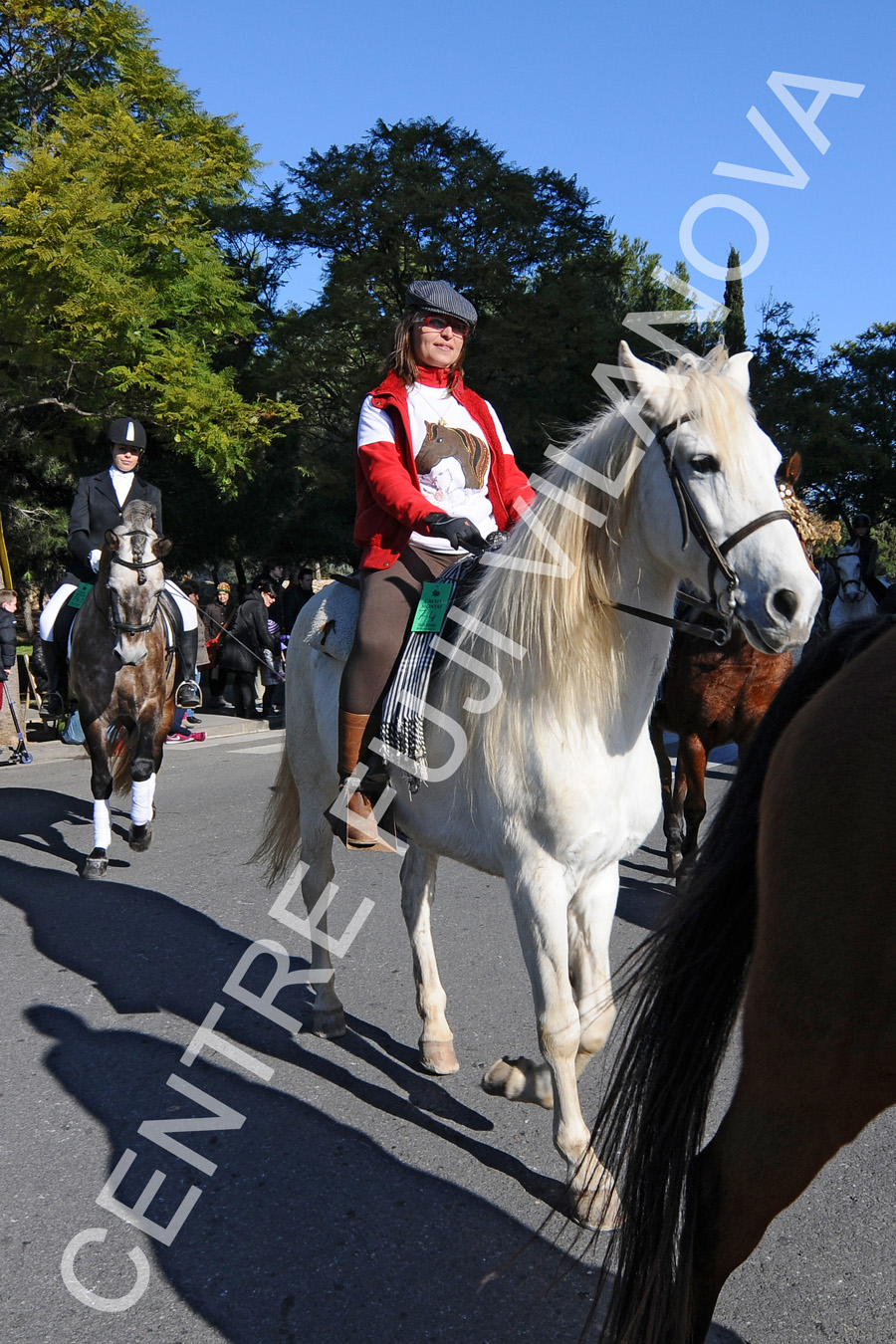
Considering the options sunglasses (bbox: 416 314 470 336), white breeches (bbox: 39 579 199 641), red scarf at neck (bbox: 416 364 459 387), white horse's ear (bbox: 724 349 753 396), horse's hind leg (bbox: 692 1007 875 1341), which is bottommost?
white breeches (bbox: 39 579 199 641)

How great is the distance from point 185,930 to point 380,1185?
248 cm

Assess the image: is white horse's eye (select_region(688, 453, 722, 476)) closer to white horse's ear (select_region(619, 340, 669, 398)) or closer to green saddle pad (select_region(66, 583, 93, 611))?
white horse's ear (select_region(619, 340, 669, 398))

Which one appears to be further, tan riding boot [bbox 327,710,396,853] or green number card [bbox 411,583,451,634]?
tan riding boot [bbox 327,710,396,853]

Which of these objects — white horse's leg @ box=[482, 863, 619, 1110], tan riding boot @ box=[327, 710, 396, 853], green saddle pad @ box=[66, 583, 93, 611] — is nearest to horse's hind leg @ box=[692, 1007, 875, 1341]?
white horse's leg @ box=[482, 863, 619, 1110]

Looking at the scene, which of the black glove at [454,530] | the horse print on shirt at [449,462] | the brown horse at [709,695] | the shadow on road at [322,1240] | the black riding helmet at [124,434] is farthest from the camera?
the black riding helmet at [124,434]

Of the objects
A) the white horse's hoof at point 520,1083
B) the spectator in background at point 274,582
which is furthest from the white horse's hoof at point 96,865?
the spectator in background at point 274,582

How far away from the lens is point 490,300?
19.8 m

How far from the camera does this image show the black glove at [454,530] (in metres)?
3.20

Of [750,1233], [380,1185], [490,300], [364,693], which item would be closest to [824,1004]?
[750,1233]

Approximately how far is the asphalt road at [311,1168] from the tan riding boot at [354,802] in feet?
2.61

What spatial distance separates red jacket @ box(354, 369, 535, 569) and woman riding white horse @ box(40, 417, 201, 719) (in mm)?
3571

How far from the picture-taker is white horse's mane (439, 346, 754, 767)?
2.91 metres

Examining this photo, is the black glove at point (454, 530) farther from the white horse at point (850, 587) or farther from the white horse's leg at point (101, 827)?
the white horse at point (850, 587)

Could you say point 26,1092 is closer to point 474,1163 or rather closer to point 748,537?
point 474,1163
